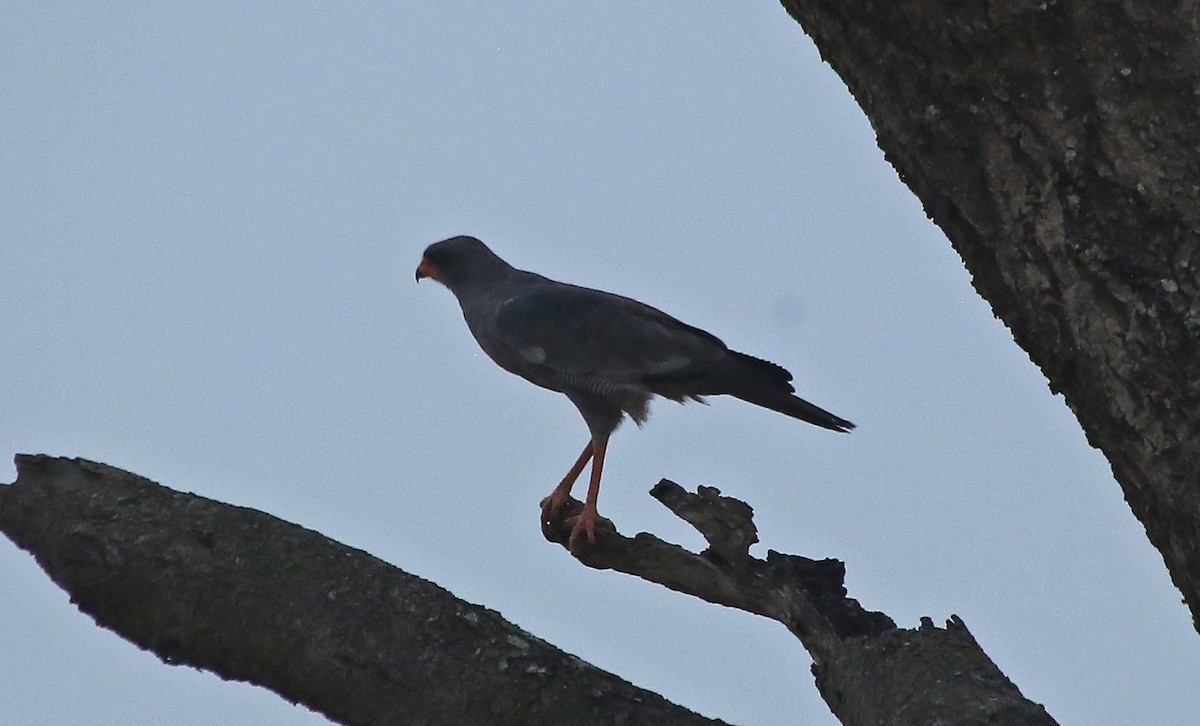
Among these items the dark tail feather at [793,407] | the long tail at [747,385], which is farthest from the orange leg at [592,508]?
the dark tail feather at [793,407]

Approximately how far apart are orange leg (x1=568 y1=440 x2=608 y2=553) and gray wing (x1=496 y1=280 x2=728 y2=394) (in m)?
0.27

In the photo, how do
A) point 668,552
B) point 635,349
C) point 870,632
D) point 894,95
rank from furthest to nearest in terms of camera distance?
1. point 635,349
2. point 668,552
3. point 870,632
4. point 894,95

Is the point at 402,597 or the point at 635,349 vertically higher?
the point at 635,349

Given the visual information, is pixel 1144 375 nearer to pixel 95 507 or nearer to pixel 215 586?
pixel 215 586

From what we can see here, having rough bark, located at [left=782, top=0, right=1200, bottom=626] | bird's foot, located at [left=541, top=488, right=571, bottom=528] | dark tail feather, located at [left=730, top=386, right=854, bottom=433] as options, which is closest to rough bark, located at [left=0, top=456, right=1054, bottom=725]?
rough bark, located at [left=782, top=0, right=1200, bottom=626]

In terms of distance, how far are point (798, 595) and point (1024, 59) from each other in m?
1.35

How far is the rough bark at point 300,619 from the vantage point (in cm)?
305

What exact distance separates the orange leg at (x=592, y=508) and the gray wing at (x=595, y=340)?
265 millimetres

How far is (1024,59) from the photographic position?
8.46 ft

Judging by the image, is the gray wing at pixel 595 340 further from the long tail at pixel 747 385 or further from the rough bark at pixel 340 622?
the rough bark at pixel 340 622

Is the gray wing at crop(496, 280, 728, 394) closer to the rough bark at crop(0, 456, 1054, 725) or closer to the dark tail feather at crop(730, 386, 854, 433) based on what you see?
the dark tail feather at crop(730, 386, 854, 433)

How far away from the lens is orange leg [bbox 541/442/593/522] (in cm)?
559

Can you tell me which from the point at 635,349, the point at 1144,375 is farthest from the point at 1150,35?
the point at 635,349

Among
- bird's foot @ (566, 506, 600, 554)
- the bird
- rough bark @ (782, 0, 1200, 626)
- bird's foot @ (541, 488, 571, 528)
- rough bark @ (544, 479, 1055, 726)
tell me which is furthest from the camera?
bird's foot @ (541, 488, 571, 528)
